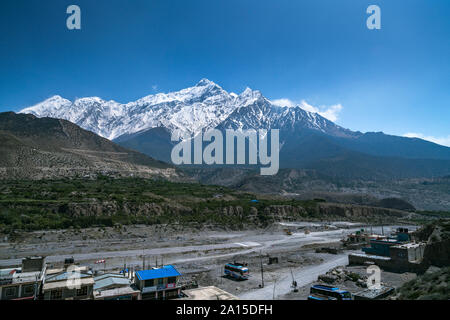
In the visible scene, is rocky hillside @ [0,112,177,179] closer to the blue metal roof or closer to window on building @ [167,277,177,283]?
the blue metal roof

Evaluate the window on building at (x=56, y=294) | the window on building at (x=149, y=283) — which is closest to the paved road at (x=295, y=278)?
the window on building at (x=149, y=283)

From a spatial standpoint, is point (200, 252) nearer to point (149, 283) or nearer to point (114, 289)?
point (149, 283)

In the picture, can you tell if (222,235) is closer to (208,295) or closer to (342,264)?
(342,264)

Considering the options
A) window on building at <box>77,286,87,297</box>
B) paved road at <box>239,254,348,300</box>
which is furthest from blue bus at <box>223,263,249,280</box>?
window on building at <box>77,286,87,297</box>

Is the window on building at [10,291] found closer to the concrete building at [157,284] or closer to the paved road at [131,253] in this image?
the concrete building at [157,284]
